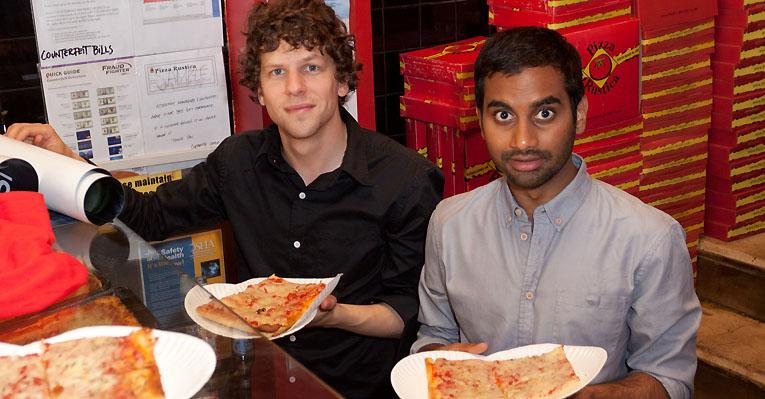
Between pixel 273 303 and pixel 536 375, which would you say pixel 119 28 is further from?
pixel 536 375

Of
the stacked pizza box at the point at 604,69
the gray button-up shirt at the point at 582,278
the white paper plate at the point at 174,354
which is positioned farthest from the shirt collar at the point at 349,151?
the stacked pizza box at the point at 604,69

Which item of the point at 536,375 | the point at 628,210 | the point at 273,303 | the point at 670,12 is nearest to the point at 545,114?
the point at 628,210

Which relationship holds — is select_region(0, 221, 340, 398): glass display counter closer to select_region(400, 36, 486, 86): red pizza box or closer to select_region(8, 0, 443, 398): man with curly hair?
select_region(8, 0, 443, 398): man with curly hair

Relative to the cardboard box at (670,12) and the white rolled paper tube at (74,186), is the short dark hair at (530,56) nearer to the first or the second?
the white rolled paper tube at (74,186)

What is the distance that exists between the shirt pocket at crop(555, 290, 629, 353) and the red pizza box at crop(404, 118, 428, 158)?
1.72 metres

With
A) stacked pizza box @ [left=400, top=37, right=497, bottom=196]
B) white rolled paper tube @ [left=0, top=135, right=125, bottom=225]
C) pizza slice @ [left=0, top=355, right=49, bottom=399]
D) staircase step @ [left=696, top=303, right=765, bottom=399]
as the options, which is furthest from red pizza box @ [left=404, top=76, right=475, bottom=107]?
pizza slice @ [left=0, top=355, right=49, bottom=399]

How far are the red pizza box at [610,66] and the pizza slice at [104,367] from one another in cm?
229

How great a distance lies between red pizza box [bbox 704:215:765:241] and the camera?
13.6 ft

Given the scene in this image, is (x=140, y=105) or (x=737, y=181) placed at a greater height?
(x=140, y=105)

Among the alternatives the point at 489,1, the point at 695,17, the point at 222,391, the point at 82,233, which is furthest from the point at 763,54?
the point at 222,391

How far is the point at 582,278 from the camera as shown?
2.07 m

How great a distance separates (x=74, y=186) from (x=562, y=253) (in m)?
1.00

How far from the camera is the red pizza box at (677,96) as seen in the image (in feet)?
12.2

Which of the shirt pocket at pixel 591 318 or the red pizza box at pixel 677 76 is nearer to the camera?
the shirt pocket at pixel 591 318
